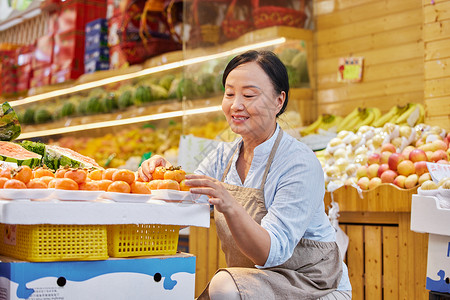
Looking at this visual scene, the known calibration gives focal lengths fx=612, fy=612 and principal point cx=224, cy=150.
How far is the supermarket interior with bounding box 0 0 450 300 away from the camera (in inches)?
74.3

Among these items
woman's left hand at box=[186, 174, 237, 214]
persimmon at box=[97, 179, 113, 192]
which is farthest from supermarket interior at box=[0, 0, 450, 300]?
woman's left hand at box=[186, 174, 237, 214]

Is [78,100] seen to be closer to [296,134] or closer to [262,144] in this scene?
[296,134]

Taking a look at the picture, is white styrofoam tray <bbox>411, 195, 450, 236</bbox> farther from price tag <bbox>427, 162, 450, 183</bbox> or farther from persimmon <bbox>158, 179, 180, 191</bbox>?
persimmon <bbox>158, 179, 180, 191</bbox>

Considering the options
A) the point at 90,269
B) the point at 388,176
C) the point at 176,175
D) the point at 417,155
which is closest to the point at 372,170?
the point at 388,176

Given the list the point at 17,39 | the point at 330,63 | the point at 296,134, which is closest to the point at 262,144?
the point at 296,134

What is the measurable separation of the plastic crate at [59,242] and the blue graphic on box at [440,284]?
180cm

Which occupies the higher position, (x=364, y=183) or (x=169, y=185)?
(x=169, y=185)

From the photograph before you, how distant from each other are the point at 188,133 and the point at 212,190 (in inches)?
149

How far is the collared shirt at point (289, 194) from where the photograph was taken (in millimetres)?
2053

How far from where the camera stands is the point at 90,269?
1.88 m

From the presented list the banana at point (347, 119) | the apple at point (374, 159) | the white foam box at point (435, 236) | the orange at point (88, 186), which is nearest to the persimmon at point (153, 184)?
the orange at point (88, 186)

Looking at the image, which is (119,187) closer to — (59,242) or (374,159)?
(59,242)

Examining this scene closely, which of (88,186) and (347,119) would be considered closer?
→ (88,186)

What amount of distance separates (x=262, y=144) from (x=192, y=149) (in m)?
2.31
